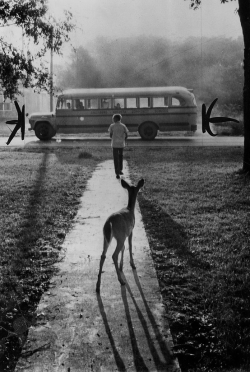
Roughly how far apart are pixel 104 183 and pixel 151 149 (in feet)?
25.9

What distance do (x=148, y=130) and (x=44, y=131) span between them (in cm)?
458

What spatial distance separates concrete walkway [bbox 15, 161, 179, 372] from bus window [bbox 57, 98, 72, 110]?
17559 mm

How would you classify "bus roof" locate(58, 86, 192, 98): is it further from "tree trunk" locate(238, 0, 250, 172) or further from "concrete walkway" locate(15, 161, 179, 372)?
"concrete walkway" locate(15, 161, 179, 372)

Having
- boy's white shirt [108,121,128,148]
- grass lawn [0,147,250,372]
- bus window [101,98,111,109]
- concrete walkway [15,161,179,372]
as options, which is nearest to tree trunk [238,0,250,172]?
grass lawn [0,147,250,372]

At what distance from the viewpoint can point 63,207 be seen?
8.74m

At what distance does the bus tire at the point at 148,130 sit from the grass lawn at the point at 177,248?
9486 millimetres

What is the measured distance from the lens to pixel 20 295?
4762mm

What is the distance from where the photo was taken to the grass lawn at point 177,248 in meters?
3.93

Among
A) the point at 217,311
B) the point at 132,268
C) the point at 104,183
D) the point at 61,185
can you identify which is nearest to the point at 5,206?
the point at 61,185

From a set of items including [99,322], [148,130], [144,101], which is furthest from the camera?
[144,101]

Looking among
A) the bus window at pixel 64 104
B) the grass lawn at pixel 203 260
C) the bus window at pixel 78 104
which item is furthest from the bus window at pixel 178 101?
the grass lawn at pixel 203 260

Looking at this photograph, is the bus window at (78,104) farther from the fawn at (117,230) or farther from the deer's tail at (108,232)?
the deer's tail at (108,232)

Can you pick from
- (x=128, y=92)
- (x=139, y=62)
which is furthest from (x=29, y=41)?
(x=139, y=62)

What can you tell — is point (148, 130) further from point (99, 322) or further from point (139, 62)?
point (99, 322)
